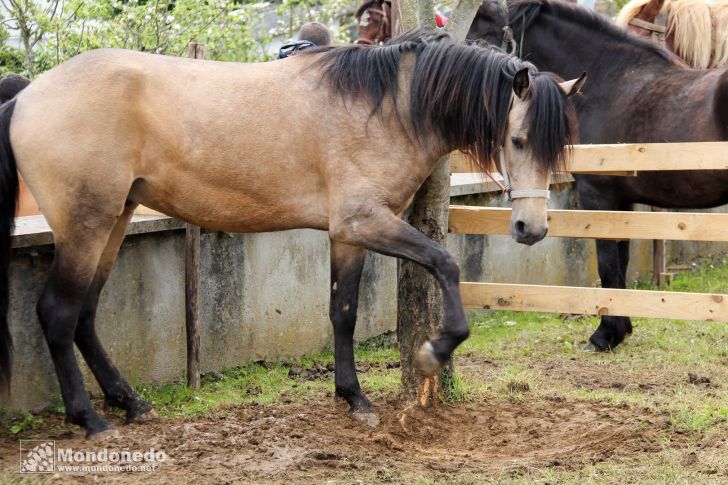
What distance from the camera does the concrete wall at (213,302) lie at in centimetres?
495

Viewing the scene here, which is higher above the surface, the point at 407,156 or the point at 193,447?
the point at 407,156

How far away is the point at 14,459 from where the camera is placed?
418 centimetres

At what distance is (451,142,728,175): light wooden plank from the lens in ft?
16.9

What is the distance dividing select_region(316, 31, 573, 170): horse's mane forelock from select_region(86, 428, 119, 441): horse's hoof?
2184 mm

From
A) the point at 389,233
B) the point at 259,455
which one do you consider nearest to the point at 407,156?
the point at 389,233

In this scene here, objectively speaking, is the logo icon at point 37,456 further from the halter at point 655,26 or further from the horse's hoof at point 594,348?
the halter at point 655,26

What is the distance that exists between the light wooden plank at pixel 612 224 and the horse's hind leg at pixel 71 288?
93.8 inches

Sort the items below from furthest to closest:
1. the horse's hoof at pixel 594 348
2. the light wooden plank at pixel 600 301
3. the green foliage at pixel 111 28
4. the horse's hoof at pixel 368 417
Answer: the green foliage at pixel 111 28, the horse's hoof at pixel 594 348, the light wooden plank at pixel 600 301, the horse's hoof at pixel 368 417

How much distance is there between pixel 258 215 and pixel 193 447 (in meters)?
1.30

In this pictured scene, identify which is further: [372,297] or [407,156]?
[372,297]

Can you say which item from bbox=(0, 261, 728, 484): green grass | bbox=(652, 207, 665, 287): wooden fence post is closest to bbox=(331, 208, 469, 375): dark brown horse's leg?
bbox=(0, 261, 728, 484): green grass

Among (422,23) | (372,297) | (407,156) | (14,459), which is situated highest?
(422,23)

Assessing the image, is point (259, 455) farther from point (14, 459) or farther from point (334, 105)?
point (334, 105)

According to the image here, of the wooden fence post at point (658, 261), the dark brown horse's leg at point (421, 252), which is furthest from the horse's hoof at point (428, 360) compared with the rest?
the wooden fence post at point (658, 261)
